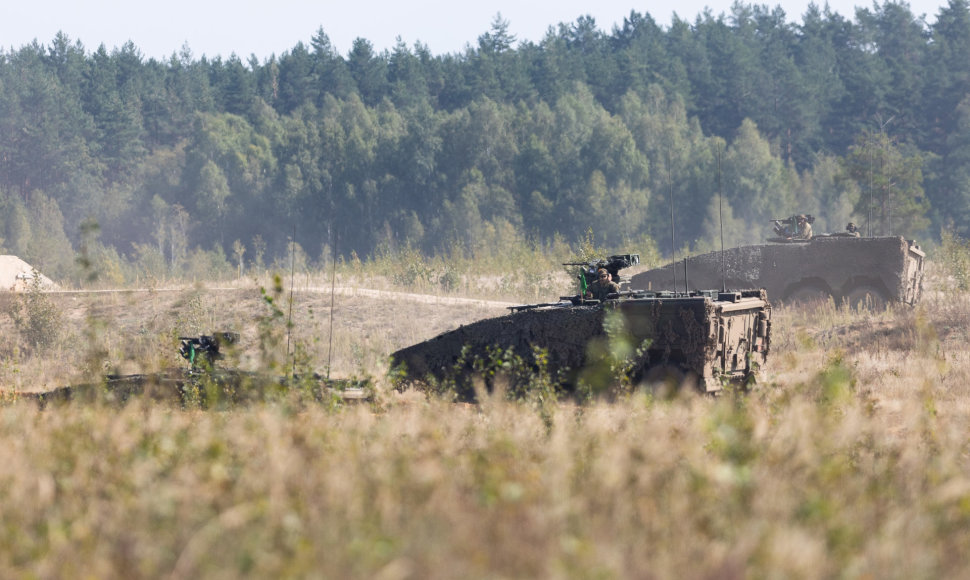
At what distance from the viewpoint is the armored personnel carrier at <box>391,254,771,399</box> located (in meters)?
13.2

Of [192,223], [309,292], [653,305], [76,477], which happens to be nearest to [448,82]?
[192,223]

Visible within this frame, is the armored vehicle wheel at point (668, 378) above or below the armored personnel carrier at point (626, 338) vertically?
below

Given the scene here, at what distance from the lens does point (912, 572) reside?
476 centimetres

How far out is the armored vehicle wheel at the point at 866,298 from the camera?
966 inches

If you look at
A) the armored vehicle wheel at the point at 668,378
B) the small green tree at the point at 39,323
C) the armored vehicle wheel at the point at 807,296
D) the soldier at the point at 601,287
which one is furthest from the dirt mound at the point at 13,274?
the armored vehicle wheel at the point at 668,378

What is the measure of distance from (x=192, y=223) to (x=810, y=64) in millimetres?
38840

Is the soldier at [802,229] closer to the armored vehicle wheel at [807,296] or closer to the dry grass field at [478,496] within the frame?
the armored vehicle wheel at [807,296]

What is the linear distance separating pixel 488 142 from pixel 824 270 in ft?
119

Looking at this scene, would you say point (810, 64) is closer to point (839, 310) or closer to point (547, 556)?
point (839, 310)

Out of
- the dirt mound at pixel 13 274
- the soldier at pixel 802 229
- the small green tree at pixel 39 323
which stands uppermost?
the soldier at pixel 802 229

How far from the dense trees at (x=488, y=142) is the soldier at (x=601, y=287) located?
106 feet

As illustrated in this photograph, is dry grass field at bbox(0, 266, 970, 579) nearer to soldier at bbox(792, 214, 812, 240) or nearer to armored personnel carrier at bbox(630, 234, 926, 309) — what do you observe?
armored personnel carrier at bbox(630, 234, 926, 309)

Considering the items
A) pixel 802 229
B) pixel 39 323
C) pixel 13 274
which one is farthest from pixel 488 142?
pixel 39 323

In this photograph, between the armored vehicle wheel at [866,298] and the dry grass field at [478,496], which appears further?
the armored vehicle wheel at [866,298]
